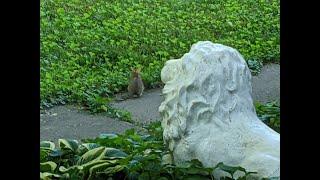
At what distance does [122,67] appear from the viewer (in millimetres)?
8750

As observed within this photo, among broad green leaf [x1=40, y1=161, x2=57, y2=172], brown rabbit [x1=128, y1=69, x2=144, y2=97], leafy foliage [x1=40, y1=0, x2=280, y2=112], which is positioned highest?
leafy foliage [x1=40, y1=0, x2=280, y2=112]

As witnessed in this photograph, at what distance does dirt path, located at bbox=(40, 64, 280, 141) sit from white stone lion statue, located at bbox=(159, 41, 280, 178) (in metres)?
2.75

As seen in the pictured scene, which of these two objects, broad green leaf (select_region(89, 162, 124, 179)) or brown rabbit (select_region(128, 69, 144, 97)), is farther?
brown rabbit (select_region(128, 69, 144, 97))

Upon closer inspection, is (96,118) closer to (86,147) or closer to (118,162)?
(86,147)

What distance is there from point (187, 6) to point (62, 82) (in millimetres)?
4383

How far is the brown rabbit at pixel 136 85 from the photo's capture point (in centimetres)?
752

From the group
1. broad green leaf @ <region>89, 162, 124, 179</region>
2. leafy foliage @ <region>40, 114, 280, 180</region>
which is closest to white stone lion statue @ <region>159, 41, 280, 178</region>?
leafy foliage @ <region>40, 114, 280, 180</region>

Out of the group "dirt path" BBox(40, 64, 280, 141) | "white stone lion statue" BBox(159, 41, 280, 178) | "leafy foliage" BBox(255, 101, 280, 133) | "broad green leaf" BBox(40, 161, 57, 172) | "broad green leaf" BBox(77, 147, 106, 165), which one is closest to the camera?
"white stone lion statue" BBox(159, 41, 280, 178)

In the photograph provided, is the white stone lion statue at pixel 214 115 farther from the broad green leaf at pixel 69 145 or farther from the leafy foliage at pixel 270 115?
the leafy foliage at pixel 270 115

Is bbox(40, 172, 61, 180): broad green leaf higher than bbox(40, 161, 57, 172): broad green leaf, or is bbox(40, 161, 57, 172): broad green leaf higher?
bbox(40, 161, 57, 172): broad green leaf

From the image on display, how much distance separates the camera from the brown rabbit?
296 inches

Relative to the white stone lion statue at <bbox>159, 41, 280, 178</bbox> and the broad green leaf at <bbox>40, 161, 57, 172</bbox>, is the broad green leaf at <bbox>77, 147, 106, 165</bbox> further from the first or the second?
the white stone lion statue at <bbox>159, 41, 280, 178</bbox>

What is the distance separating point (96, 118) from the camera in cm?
696
